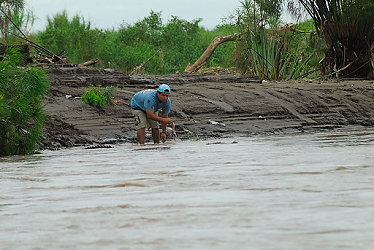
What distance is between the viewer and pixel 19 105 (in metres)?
9.84

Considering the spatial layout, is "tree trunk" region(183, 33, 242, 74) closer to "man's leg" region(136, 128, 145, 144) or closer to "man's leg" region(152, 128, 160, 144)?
"man's leg" region(152, 128, 160, 144)

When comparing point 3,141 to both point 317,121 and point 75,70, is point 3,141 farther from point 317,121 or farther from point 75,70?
point 317,121

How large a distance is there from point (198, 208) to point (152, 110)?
336 inches

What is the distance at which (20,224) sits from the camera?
3.30 m

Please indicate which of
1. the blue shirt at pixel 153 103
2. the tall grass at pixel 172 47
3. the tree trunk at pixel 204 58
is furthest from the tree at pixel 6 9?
the blue shirt at pixel 153 103

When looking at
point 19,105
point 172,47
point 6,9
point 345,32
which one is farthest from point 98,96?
point 172,47

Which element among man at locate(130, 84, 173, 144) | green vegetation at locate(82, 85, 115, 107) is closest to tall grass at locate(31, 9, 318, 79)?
green vegetation at locate(82, 85, 115, 107)

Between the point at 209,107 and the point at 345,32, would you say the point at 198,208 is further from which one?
the point at 345,32

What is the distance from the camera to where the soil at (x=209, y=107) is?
13.4 m

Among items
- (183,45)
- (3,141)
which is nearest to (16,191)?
(3,141)

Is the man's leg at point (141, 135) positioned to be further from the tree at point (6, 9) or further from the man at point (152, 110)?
the tree at point (6, 9)

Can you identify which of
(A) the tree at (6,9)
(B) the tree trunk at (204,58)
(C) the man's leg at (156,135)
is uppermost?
(A) the tree at (6,9)

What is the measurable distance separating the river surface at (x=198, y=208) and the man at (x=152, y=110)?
18.9 feet

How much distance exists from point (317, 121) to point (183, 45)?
1424 cm
